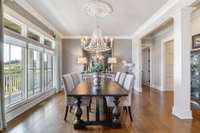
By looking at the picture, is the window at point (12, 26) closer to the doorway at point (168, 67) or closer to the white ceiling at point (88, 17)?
the white ceiling at point (88, 17)

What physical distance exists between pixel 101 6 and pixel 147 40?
5.83m

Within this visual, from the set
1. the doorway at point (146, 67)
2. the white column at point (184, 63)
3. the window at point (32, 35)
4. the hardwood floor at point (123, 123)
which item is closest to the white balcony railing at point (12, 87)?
the hardwood floor at point (123, 123)

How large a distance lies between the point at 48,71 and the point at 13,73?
2863 mm

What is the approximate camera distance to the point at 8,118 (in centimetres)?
366

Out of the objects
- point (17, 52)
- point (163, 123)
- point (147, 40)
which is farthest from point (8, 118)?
point (147, 40)

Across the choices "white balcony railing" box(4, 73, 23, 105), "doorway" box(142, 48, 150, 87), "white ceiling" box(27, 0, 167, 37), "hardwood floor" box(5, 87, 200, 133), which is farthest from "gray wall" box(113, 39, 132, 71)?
"white balcony railing" box(4, 73, 23, 105)

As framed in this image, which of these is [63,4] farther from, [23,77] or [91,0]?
[23,77]

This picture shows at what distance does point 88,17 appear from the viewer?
5.78 m

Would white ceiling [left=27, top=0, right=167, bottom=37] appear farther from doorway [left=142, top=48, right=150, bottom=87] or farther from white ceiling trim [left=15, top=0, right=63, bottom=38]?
doorway [left=142, top=48, right=150, bottom=87]

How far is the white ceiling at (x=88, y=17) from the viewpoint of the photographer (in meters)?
4.47

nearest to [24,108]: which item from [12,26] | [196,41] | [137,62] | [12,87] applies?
[12,87]

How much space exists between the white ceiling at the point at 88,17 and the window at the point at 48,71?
1.29 meters

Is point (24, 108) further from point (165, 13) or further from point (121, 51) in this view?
point (121, 51)

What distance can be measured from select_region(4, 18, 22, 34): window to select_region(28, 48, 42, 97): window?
0.79 m
